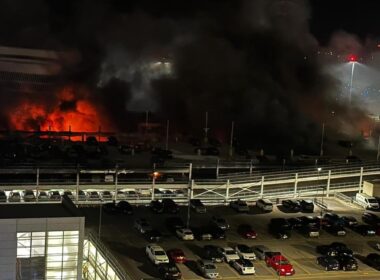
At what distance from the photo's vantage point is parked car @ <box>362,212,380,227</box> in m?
18.5

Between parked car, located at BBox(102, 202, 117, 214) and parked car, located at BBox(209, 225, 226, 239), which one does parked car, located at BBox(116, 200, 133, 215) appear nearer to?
parked car, located at BBox(102, 202, 117, 214)

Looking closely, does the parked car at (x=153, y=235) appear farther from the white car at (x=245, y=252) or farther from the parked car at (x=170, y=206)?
the parked car at (x=170, y=206)

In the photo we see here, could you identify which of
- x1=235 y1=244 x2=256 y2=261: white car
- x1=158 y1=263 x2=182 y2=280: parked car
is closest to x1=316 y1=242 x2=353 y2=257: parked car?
x1=235 y1=244 x2=256 y2=261: white car

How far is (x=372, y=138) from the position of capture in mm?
33781

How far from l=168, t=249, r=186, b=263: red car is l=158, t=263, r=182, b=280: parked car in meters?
0.62

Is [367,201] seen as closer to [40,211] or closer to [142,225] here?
[142,225]

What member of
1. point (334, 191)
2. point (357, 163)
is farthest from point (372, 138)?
point (334, 191)

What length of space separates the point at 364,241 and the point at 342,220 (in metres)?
1.37

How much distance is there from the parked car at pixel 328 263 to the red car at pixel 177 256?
321 cm

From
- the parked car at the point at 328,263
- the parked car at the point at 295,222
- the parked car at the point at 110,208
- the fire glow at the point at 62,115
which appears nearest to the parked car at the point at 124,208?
the parked car at the point at 110,208

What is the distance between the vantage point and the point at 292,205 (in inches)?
786

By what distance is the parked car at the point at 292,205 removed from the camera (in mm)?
19766

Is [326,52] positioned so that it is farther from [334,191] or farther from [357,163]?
[334,191]

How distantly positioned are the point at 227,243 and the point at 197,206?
321 centimetres
